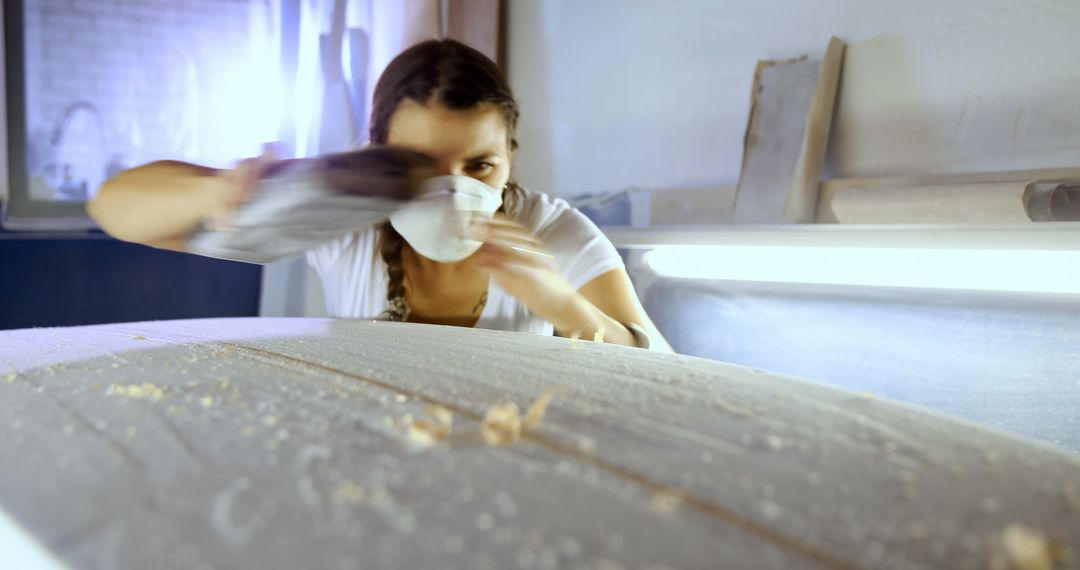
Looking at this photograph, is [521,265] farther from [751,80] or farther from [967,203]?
[751,80]

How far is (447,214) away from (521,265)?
24 cm

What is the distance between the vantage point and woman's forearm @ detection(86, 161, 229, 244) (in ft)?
3.38

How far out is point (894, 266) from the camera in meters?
1.50

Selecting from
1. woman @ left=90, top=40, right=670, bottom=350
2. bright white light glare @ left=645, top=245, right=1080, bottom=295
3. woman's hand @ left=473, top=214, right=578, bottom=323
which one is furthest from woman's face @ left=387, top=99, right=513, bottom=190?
bright white light glare @ left=645, top=245, right=1080, bottom=295

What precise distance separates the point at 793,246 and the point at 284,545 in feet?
4.61

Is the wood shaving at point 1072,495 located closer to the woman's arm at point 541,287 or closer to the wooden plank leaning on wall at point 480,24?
the woman's arm at point 541,287

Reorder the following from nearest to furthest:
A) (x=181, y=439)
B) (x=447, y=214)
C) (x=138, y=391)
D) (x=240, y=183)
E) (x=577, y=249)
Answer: (x=181, y=439), (x=138, y=391), (x=240, y=183), (x=447, y=214), (x=577, y=249)

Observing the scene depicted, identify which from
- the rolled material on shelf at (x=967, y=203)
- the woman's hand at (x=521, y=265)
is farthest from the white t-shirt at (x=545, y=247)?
the rolled material on shelf at (x=967, y=203)

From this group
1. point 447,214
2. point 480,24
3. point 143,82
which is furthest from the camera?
point 143,82

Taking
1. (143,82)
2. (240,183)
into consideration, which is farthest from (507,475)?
(143,82)

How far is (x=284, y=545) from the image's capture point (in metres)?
0.30

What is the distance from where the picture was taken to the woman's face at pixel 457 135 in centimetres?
130

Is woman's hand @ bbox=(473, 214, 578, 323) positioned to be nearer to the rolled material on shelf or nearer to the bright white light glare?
the bright white light glare

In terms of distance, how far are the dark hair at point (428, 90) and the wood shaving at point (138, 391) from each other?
82cm
